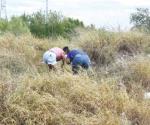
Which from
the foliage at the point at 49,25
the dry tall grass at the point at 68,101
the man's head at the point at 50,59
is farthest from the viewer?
the foliage at the point at 49,25

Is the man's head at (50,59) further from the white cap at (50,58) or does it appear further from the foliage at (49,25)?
the foliage at (49,25)

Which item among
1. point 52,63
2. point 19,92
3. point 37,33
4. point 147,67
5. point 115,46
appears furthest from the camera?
point 37,33

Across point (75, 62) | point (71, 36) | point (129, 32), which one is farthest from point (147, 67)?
point (71, 36)

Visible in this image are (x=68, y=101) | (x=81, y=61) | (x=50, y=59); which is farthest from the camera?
(x=50, y=59)

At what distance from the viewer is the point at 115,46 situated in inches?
612

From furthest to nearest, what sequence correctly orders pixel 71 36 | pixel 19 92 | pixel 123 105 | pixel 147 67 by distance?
pixel 71 36 → pixel 147 67 → pixel 123 105 → pixel 19 92

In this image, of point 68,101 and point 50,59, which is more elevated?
point 68,101

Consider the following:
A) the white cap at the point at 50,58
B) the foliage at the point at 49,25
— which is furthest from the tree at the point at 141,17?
the white cap at the point at 50,58

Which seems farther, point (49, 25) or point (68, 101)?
point (49, 25)

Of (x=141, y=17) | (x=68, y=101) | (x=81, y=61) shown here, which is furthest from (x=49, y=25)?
(x=68, y=101)

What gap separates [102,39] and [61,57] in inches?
104

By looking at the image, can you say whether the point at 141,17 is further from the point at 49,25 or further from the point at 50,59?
the point at 50,59

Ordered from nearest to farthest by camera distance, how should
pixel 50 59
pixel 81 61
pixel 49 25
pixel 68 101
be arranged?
pixel 68 101
pixel 81 61
pixel 50 59
pixel 49 25

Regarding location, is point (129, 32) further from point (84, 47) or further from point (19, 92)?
point (19, 92)
